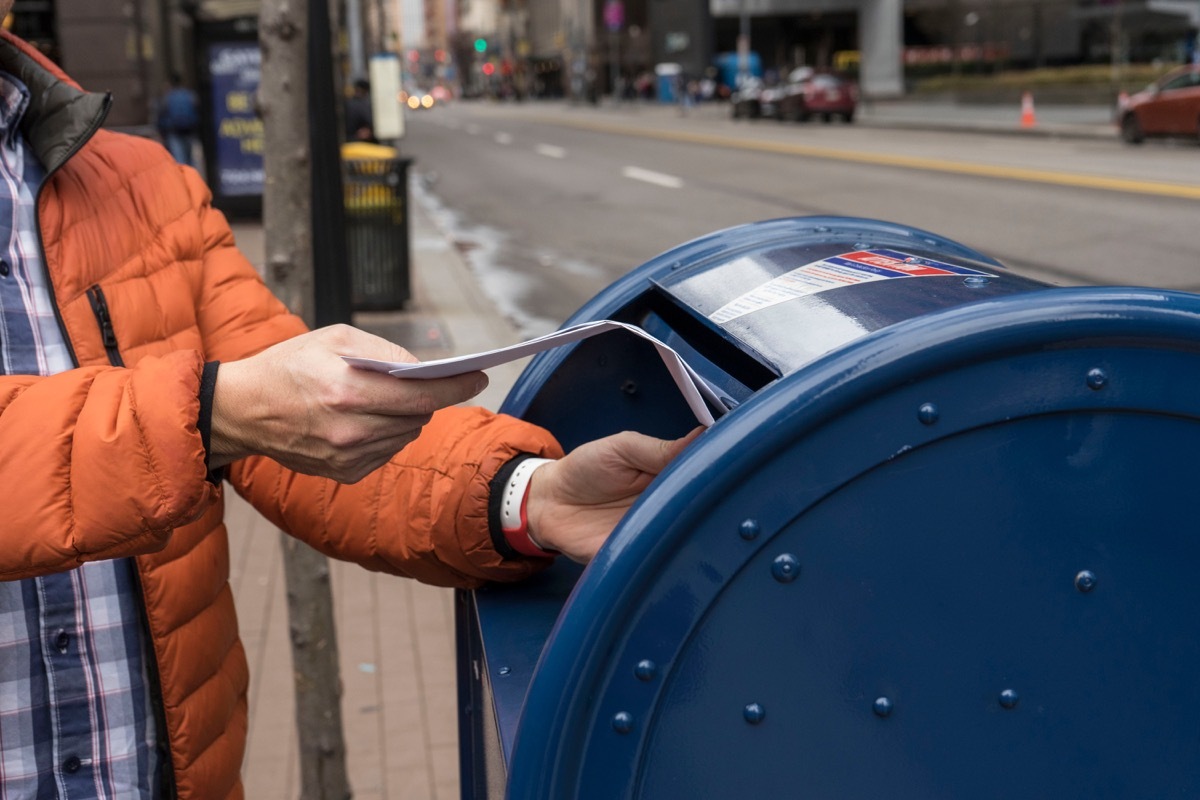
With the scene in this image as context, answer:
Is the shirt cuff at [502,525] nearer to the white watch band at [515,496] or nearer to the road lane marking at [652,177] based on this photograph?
the white watch band at [515,496]

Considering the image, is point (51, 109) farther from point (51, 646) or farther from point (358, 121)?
point (358, 121)

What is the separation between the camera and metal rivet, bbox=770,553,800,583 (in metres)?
1.30

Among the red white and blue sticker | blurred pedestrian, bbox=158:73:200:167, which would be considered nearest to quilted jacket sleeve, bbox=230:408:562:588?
the red white and blue sticker

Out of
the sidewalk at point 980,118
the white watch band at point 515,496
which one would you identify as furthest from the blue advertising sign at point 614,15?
the white watch band at point 515,496

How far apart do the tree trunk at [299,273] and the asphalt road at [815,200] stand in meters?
6.86

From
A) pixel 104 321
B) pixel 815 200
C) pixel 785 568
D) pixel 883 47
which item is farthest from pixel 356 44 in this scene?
pixel 883 47

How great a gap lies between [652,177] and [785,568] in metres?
20.9

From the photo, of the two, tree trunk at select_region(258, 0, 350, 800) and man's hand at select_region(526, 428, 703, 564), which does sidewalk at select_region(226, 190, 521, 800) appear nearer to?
tree trunk at select_region(258, 0, 350, 800)

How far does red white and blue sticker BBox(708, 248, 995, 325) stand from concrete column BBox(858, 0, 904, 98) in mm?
55827

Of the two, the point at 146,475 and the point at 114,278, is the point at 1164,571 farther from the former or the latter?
the point at 114,278

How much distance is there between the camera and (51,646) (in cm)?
165

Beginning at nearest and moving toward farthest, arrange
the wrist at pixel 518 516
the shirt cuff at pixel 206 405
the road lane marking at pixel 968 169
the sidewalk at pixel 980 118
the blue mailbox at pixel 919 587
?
the blue mailbox at pixel 919 587, the shirt cuff at pixel 206 405, the wrist at pixel 518 516, the road lane marking at pixel 968 169, the sidewalk at pixel 980 118

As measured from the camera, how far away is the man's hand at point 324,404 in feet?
4.48

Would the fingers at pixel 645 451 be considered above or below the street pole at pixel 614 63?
below
